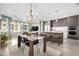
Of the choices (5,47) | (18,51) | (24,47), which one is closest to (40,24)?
(24,47)

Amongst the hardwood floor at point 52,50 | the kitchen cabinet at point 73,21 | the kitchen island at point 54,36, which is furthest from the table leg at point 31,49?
the kitchen cabinet at point 73,21

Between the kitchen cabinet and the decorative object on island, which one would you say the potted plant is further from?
the kitchen cabinet

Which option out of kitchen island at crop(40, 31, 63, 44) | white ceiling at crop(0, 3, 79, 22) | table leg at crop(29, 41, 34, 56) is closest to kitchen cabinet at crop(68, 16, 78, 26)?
white ceiling at crop(0, 3, 79, 22)

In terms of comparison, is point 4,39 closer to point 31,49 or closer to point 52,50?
point 31,49

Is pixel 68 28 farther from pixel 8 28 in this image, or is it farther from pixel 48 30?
pixel 8 28

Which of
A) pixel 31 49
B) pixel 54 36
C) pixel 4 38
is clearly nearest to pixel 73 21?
pixel 54 36

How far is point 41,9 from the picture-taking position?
2398 mm

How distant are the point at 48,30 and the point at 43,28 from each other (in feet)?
0.44

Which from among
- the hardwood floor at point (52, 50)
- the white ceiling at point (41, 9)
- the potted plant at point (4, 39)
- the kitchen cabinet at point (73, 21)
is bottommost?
the hardwood floor at point (52, 50)

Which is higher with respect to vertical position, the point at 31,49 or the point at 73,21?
the point at 73,21

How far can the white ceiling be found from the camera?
2346 millimetres

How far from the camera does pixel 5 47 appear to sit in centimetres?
234

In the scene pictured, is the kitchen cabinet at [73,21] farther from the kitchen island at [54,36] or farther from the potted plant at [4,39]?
the potted plant at [4,39]

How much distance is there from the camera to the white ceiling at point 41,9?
235cm
